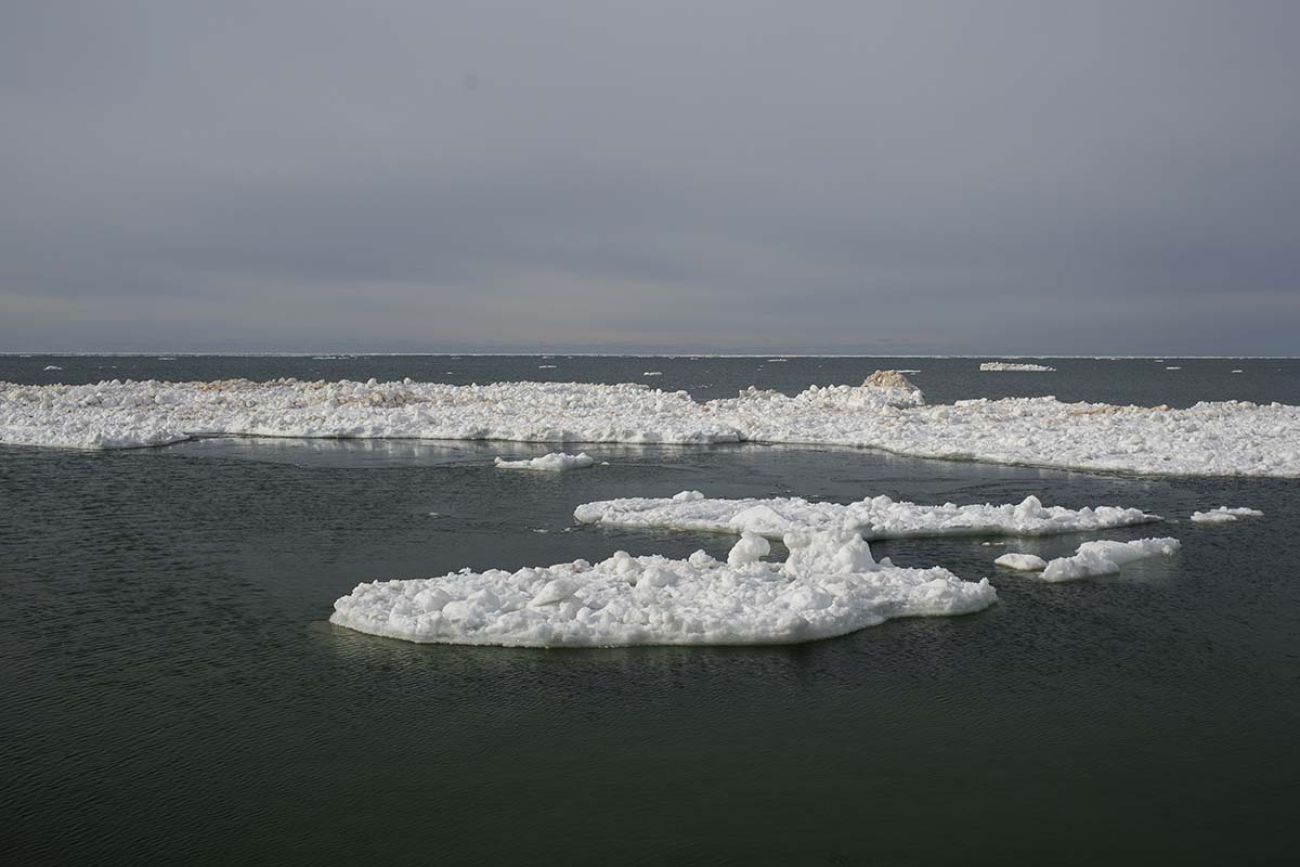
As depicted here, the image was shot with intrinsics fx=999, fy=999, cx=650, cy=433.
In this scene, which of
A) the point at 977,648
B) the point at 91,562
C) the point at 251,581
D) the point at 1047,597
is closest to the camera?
the point at 977,648

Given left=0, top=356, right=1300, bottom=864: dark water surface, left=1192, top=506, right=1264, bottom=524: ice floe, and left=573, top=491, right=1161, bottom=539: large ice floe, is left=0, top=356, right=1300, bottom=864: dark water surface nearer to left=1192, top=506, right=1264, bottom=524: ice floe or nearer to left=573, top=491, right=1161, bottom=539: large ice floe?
left=573, top=491, right=1161, bottom=539: large ice floe

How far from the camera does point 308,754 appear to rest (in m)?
10.3

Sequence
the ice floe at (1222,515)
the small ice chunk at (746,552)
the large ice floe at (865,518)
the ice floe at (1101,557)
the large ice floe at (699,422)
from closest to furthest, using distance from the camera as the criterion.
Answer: the small ice chunk at (746,552) → the ice floe at (1101,557) → the large ice floe at (865,518) → the ice floe at (1222,515) → the large ice floe at (699,422)

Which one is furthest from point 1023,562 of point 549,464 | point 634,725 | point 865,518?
point 549,464

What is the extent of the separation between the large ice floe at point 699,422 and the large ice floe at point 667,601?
687 inches

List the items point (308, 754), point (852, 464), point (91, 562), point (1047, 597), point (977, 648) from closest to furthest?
point (308, 754)
point (977, 648)
point (1047, 597)
point (91, 562)
point (852, 464)

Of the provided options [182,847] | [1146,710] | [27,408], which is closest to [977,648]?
[1146,710]

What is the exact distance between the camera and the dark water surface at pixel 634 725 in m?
8.83

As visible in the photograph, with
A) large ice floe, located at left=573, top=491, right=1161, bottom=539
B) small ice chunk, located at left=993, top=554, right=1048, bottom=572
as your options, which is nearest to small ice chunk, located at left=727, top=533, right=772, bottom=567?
large ice floe, located at left=573, top=491, right=1161, bottom=539

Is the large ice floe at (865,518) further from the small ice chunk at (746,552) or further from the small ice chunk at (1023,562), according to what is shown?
the small ice chunk at (1023,562)

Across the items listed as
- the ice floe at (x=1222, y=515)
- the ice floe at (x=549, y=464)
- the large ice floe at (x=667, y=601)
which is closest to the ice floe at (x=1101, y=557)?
the large ice floe at (x=667, y=601)

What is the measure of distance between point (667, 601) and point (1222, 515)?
14.1 metres

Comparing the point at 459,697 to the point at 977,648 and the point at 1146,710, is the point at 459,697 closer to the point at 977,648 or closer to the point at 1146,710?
the point at 977,648

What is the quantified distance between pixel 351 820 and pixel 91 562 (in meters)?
11.9
